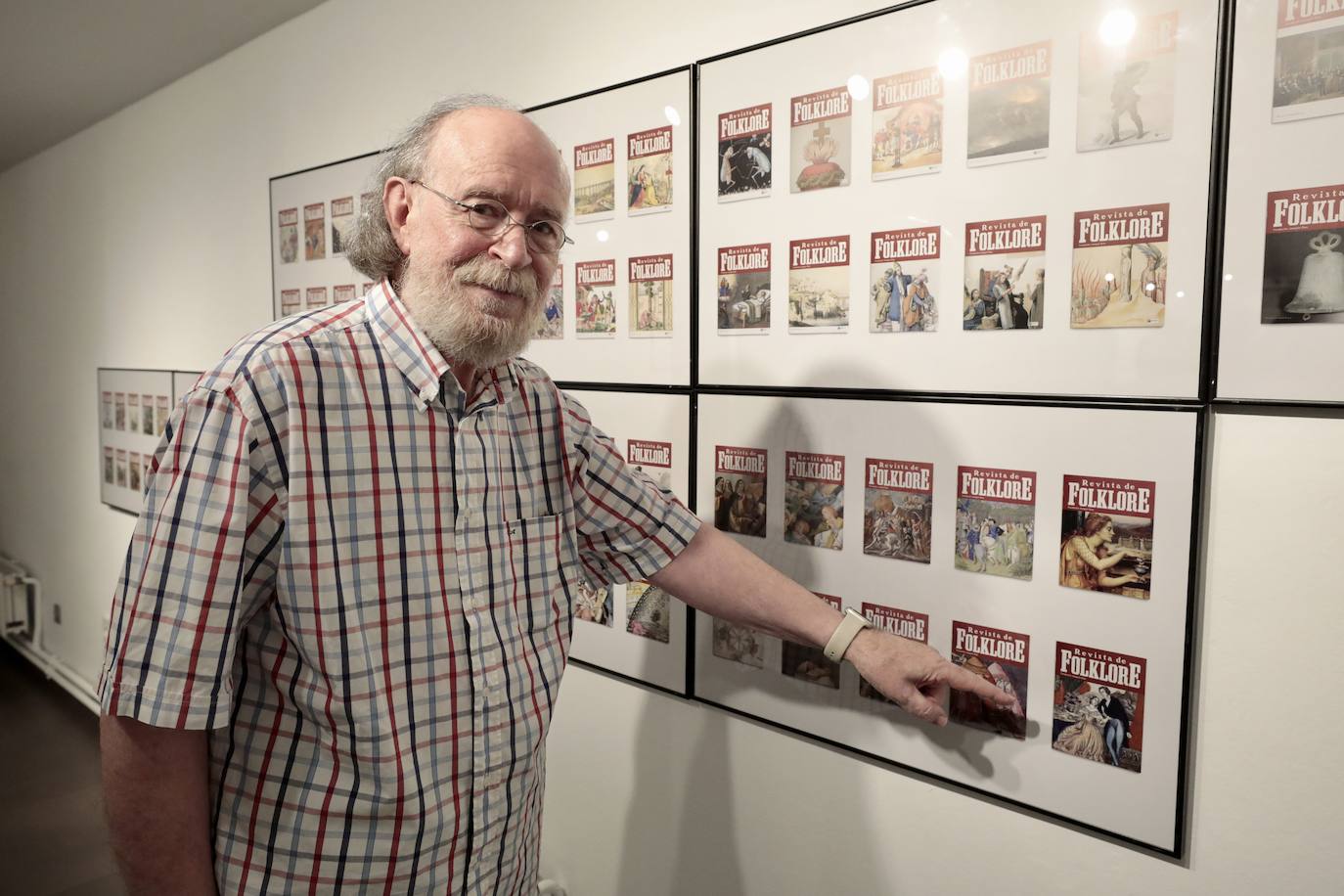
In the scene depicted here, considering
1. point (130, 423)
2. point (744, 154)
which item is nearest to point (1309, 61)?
point (744, 154)

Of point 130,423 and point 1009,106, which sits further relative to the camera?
point 130,423

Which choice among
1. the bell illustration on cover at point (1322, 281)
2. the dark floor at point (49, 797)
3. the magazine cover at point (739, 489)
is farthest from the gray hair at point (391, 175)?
the dark floor at point (49, 797)

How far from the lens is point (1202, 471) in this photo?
99 cm

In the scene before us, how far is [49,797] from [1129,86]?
381 centimetres

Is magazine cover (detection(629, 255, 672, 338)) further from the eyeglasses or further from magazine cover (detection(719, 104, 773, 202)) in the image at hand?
the eyeglasses

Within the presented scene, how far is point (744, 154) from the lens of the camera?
1.35 metres

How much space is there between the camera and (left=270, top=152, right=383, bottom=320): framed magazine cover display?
2107 mm

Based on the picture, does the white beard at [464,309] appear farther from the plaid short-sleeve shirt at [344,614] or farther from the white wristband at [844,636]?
the white wristband at [844,636]

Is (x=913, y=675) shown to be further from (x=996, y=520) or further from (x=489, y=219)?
(x=489, y=219)

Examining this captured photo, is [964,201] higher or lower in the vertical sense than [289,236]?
lower

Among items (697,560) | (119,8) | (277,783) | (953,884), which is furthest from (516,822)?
(119,8)

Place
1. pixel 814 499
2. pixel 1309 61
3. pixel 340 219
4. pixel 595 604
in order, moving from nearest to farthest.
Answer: pixel 1309 61
pixel 814 499
pixel 595 604
pixel 340 219

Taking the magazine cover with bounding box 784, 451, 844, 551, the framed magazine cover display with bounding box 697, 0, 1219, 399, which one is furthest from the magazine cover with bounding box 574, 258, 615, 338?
A: the magazine cover with bounding box 784, 451, 844, 551

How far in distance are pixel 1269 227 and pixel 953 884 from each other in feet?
3.16
